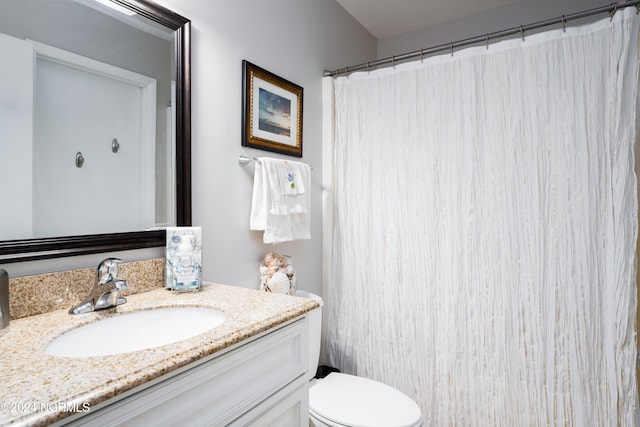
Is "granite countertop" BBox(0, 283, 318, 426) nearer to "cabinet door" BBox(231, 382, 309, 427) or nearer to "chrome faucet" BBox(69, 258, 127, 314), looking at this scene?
"chrome faucet" BBox(69, 258, 127, 314)

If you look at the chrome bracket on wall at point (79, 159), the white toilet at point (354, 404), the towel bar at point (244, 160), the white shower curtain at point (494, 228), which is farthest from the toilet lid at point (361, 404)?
the chrome bracket on wall at point (79, 159)

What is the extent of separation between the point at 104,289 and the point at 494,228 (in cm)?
157

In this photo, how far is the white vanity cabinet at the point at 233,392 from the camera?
65cm

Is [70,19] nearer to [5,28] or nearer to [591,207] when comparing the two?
[5,28]

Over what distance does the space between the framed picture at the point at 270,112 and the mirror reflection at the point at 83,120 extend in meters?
0.38

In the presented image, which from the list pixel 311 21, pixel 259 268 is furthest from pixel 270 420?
pixel 311 21

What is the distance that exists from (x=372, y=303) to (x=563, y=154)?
116cm

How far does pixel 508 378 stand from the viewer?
1.64 meters

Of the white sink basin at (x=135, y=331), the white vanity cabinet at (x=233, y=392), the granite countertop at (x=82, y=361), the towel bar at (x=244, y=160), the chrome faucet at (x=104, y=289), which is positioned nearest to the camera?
the granite countertop at (x=82, y=361)

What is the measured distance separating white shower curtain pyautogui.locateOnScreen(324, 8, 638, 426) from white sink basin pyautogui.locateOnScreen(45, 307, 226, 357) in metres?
1.14

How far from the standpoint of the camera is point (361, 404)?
149 cm

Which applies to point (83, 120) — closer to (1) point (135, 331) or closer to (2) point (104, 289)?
(2) point (104, 289)

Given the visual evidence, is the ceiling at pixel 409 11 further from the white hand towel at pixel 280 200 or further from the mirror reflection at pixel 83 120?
the mirror reflection at pixel 83 120

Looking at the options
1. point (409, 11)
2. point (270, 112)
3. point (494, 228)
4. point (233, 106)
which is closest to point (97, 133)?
point (233, 106)
